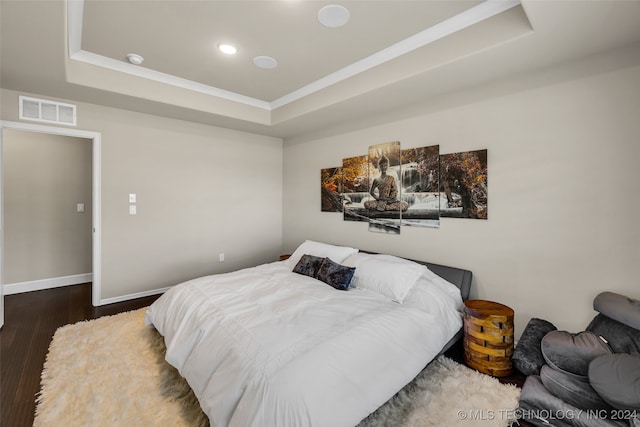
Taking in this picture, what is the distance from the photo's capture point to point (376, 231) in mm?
3637

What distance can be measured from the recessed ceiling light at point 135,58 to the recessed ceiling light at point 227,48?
0.85 m

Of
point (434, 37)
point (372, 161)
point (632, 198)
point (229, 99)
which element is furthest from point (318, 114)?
point (632, 198)

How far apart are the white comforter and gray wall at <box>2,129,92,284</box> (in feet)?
9.75

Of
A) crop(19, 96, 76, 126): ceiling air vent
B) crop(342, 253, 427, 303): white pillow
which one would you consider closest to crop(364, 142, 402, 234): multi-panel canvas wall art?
crop(342, 253, 427, 303): white pillow

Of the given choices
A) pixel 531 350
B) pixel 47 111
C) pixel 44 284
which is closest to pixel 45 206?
pixel 44 284

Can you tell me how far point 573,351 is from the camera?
1747 millimetres

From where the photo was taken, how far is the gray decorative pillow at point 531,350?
1.91m

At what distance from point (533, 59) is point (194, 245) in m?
4.38

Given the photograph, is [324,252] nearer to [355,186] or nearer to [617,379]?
[355,186]

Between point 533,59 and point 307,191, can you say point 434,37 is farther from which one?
point 307,191

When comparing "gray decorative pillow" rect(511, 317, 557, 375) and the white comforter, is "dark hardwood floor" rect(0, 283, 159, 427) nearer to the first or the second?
the white comforter

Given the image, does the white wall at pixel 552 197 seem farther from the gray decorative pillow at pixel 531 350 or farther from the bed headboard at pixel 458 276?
the gray decorative pillow at pixel 531 350

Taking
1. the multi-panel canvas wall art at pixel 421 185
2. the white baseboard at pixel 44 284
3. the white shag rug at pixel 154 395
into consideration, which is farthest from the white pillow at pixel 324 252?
the white baseboard at pixel 44 284

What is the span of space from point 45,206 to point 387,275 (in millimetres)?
5026
